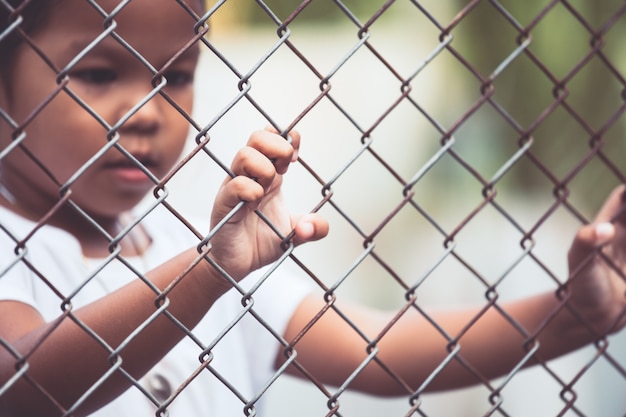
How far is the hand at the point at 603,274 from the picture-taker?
1393 millimetres

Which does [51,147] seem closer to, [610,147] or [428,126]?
[610,147]

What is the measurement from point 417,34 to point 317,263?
1.54 m

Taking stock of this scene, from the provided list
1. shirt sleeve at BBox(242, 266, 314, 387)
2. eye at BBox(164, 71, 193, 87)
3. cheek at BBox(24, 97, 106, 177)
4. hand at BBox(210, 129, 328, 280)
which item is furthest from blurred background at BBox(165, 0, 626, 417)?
hand at BBox(210, 129, 328, 280)

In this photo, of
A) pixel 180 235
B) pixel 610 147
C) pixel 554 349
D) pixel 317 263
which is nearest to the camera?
pixel 554 349

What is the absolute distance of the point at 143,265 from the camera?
1501mm

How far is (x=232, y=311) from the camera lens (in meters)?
1.55

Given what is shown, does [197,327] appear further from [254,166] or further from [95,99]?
[254,166]

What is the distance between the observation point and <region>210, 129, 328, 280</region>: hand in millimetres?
1009

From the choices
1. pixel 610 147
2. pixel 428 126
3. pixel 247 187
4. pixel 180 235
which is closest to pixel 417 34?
pixel 428 126

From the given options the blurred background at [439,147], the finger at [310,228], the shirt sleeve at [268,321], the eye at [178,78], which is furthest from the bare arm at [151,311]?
the blurred background at [439,147]

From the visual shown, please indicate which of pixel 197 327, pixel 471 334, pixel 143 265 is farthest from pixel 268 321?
pixel 471 334

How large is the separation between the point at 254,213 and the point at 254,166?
0.29 feet

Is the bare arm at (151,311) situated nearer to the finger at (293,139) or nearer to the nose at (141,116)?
the finger at (293,139)

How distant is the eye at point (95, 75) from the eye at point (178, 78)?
0.16 meters
